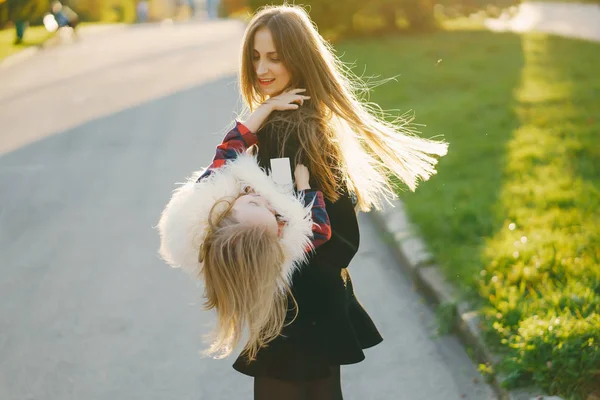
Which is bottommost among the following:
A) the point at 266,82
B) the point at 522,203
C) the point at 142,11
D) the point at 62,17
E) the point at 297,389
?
the point at 142,11

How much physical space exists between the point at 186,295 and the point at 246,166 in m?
2.85

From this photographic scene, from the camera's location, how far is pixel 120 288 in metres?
5.00

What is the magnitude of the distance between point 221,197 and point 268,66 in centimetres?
55

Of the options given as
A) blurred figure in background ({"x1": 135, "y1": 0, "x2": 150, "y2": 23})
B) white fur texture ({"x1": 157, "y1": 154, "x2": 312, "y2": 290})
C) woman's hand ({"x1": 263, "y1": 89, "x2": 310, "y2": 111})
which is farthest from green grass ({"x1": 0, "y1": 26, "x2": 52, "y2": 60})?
blurred figure in background ({"x1": 135, "y1": 0, "x2": 150, "y2": 23})

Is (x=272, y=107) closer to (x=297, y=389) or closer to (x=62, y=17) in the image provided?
(x=297, y=389)

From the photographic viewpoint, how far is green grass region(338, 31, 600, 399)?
3.31 meters

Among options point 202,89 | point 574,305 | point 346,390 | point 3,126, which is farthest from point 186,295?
point 202,89

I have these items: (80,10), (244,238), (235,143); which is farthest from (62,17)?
(244,238)

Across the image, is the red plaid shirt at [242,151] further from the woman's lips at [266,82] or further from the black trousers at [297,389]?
the black trousers at [297,389]

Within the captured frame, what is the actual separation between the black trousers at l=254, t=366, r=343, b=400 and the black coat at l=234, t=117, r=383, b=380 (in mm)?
53

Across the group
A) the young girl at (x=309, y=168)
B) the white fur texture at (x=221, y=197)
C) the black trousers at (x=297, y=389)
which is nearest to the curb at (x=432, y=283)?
the black trousers at (x=297, y=389)

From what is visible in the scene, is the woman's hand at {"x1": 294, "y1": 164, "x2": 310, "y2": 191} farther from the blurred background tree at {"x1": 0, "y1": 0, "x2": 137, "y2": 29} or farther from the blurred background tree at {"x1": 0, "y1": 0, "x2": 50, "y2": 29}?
the blurred background tree at {"x1": 0, "y1": 0, "x2": 50, "y2": 29}

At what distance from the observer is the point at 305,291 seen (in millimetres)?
2410

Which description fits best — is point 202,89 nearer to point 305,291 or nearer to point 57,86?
point 57,86
